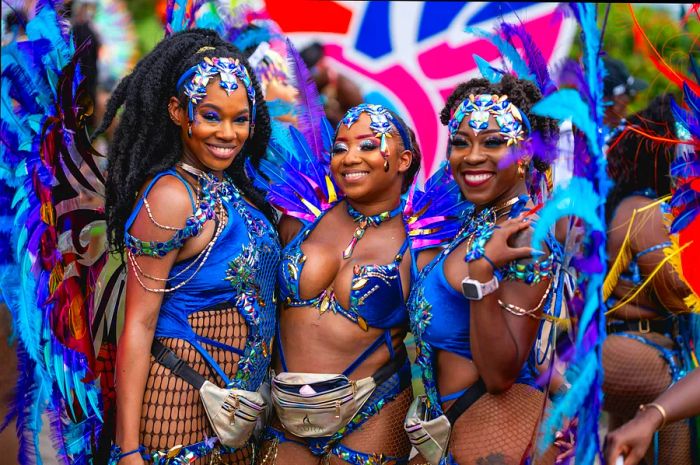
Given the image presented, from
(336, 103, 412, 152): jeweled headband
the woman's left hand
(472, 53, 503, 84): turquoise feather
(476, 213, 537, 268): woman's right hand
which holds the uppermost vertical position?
(472, 53, 503, 84): turquoise feather

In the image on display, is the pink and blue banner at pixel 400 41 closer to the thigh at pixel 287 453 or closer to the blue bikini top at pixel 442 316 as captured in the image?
the blue bikini top at pixel 442 316

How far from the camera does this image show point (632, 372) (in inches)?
166

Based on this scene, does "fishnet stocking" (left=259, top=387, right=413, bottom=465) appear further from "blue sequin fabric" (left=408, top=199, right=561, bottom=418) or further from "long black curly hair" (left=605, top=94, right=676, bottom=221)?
"long black curly hair" (left=605, top=94, right=676, bottom=221)

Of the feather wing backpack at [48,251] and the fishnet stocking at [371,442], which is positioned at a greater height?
the feather wing backpack at [48,251]

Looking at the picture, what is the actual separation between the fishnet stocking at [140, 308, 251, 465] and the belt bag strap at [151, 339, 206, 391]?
1 cm

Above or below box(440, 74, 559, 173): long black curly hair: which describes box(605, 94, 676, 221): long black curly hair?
below

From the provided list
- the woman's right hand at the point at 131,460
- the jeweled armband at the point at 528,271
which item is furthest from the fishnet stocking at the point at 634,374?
the woman's right hand at the point at 131,460

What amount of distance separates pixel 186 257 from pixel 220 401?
571 millimetres

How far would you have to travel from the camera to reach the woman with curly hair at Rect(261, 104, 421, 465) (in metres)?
3.33

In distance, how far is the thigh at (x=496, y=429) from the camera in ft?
9.77

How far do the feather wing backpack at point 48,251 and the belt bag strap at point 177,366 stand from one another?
0.36 m

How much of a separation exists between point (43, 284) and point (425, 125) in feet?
9.14

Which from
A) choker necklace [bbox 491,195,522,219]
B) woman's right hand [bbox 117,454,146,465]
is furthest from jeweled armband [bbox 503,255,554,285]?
woman's right hand [bbox 117,454,146,465]

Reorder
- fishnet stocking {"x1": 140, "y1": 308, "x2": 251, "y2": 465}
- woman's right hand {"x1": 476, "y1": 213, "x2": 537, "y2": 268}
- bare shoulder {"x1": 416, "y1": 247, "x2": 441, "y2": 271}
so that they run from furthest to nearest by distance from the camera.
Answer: bare shoulder {"x1": 416, "y1": 247, "x2": 441, "y2": 271}
fishnet stocking {"x1": 140, "y1": 308, "x2": 251, "y2": 465}
woman's right hand {"x1": 476, "y1": 213, "x2": 537, "y2": 268}
